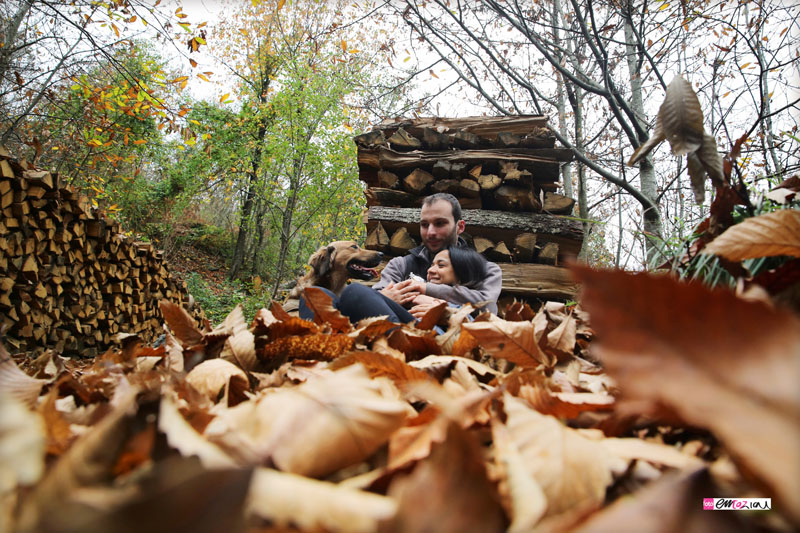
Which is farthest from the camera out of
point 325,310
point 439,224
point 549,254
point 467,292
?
point 549,254

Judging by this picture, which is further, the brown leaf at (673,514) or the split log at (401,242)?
the split log at (401,242)

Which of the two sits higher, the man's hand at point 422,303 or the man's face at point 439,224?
the man's face at point 439,224

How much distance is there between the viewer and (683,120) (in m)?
0.84

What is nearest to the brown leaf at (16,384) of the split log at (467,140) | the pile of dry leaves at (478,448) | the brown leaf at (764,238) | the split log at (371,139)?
the pile of dry leaves at (478,448)

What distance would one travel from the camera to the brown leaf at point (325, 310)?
1180 mm

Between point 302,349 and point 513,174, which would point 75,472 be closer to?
point 302,349

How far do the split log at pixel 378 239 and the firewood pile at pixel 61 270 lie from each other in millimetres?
2594

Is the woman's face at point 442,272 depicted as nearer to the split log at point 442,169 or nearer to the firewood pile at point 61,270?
the split log at point 442,169

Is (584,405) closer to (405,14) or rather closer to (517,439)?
(517,439)

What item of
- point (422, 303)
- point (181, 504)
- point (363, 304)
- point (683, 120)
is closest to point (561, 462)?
point (181, 504)

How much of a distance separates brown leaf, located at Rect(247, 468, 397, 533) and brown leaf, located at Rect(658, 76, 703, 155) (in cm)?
89

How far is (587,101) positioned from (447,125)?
666 centimetres

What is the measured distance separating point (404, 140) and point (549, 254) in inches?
88.9

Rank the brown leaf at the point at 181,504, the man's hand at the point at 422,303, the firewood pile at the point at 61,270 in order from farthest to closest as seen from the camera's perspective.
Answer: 1. the firewood pile at the point at 61,270
2. the man's hand at the point at 422,303
3. the brown leaf at the point at 181,504
